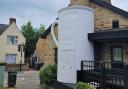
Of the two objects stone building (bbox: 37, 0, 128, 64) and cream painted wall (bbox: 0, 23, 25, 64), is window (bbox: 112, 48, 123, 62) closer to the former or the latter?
stone building (bbox: 37, 0, 128, 64)

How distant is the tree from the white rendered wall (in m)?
35.2

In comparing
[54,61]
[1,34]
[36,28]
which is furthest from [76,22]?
[36,28]

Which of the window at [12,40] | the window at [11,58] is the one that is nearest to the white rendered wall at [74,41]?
the window at [11,58]

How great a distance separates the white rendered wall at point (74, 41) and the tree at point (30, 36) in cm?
3517

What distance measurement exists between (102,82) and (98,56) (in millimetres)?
4390

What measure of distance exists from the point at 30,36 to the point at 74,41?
137ft

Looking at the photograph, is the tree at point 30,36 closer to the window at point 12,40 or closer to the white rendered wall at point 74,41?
the window at point 12,40

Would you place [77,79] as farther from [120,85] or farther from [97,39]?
[120,85]

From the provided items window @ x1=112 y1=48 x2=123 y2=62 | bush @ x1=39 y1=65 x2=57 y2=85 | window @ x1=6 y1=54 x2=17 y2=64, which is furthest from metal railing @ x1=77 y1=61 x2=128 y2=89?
window @ x1=6 y1=54 x2=17 y2=64

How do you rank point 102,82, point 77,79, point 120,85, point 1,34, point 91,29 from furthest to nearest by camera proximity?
1. point 1,34
2. point 91,29
3. point 77,79
4. point 102,82
5. point 120,85

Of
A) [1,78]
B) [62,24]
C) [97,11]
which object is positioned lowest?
[1,78]

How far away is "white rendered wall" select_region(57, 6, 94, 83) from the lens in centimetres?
1269

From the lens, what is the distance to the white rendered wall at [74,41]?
12687 millimetres

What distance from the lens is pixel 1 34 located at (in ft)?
125
